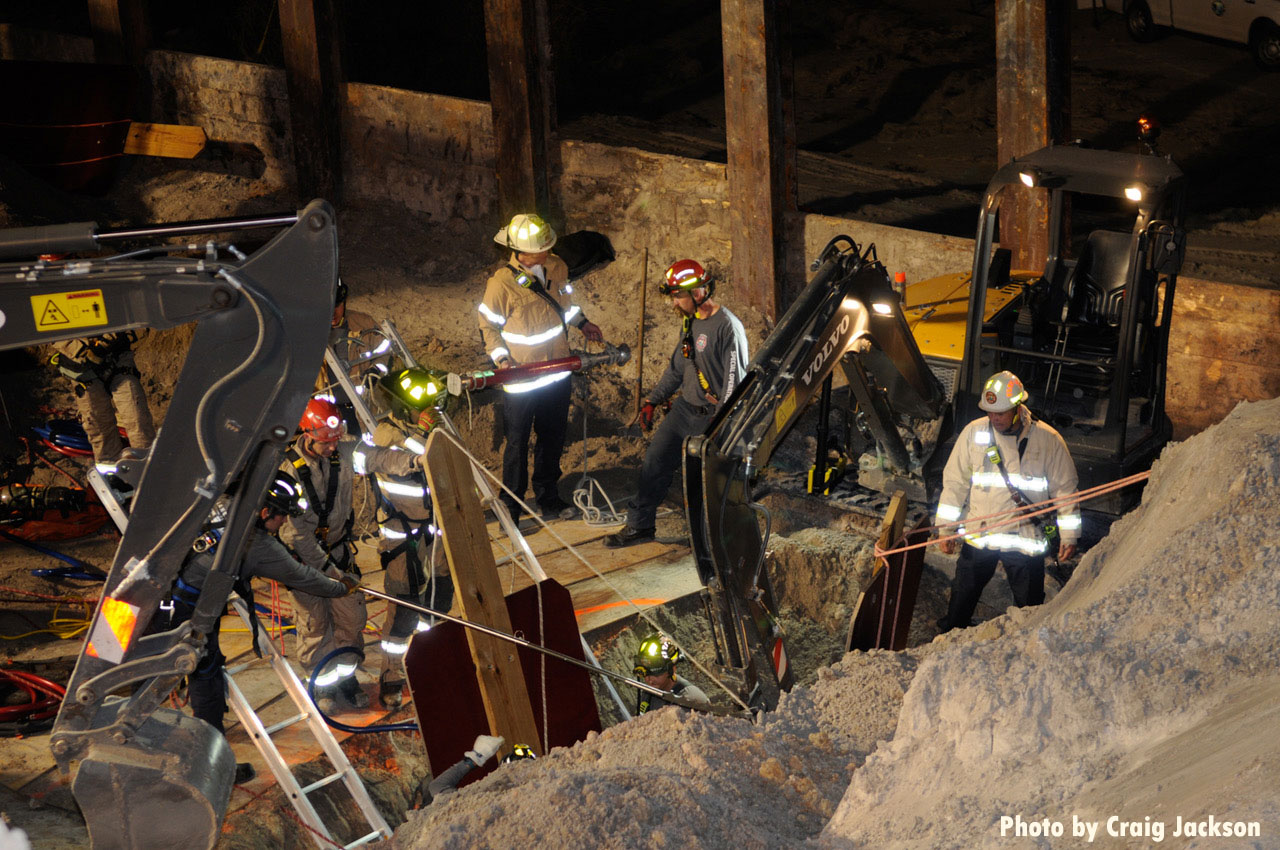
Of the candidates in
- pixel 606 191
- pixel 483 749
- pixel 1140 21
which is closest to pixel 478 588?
pixel 483 749

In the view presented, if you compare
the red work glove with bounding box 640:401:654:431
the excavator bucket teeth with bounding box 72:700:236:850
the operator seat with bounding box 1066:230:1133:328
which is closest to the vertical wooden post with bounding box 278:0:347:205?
the red work glove with bounding box 640:401:654:431

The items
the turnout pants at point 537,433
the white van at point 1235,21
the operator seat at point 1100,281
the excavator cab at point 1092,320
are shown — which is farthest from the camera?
the white van at point 1235,21

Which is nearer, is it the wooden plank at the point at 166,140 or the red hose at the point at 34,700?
the red hose at the point at 34,700

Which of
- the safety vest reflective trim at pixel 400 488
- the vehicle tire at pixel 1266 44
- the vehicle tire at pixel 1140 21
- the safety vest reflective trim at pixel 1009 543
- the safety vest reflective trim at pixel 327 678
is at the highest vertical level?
the vehicle tire at pixel 1140 21

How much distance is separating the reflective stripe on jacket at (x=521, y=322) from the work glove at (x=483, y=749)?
12.9ft

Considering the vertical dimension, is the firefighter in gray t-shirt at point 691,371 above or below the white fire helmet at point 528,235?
below

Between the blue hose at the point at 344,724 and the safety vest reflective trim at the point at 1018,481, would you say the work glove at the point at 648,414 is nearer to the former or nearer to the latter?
the safety vest reflective trim at the point at 1018,481

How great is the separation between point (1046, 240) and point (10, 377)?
34.3 feet

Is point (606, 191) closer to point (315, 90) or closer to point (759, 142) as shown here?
point (759, 142)

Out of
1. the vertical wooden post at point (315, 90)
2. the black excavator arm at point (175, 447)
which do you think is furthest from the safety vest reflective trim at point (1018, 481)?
the vertical wooden post at point (315, 90)

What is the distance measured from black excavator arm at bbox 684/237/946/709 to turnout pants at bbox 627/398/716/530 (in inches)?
60.7

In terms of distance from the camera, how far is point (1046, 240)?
10.8m

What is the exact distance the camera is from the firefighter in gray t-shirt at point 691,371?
854 centimetres

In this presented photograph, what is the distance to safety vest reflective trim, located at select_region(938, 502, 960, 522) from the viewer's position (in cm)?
→ 766
